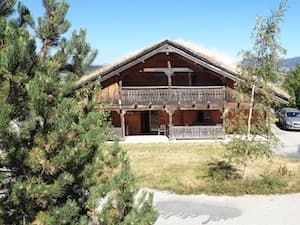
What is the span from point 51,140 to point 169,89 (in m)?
25.7

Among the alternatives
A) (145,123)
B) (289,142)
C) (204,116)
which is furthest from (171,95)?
(289,142)

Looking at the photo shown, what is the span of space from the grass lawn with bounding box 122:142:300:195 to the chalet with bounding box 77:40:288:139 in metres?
3.31

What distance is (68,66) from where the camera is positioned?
6.55m

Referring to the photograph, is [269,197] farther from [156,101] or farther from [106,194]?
[156,101]

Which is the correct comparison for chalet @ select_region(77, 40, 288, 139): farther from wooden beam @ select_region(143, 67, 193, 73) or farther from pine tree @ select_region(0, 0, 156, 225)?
pine tree @ select_region(0, 0, 156, 225)

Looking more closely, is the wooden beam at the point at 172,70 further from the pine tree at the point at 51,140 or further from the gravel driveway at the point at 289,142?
the pine tree at the point at 51,140

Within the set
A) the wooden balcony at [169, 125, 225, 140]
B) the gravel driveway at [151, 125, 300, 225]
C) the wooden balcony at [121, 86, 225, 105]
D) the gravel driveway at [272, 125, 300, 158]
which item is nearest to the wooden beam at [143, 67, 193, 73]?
the wooden balcony at [121, 86, 225, 105]

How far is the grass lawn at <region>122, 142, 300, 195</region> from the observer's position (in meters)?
18.1

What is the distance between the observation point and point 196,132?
3131 cm

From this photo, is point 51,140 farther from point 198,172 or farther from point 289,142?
point 289,142

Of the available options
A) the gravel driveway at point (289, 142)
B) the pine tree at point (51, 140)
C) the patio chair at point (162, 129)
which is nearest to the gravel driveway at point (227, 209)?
the gravel driveway at point (289, 142)

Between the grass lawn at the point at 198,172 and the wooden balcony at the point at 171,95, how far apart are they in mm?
4016

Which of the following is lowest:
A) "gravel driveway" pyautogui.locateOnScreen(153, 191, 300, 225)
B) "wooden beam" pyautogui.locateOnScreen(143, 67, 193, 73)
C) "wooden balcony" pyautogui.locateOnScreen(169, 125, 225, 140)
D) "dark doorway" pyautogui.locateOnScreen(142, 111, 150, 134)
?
"gravel driveway" pyautogui.locateOnScreen(153, 191, 300, 225)

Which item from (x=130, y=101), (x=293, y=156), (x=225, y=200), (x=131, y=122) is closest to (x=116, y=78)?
(x=130, y=101)
